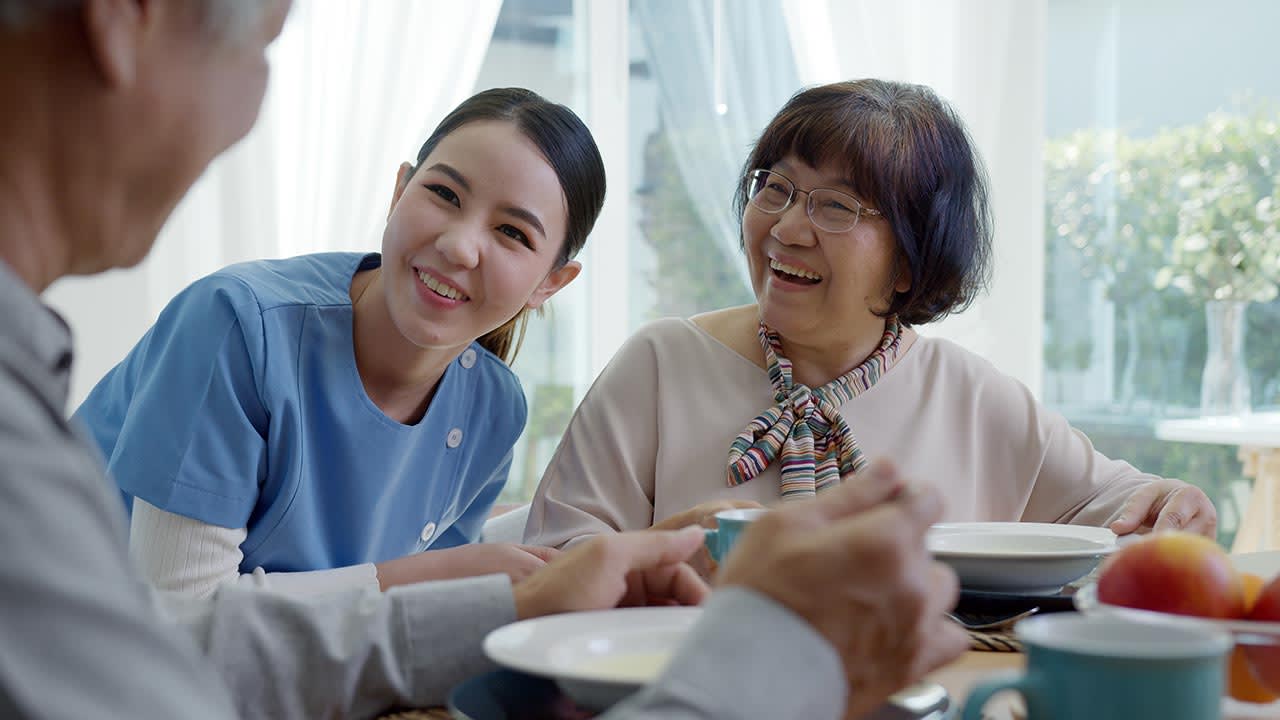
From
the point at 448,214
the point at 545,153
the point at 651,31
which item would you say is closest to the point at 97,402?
the point at 448,214

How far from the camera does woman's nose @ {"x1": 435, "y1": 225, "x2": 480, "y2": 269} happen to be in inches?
63.2

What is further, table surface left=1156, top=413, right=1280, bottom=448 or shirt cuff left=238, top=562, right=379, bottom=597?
table surface left=1156, top=413, right=1280, bottom=448

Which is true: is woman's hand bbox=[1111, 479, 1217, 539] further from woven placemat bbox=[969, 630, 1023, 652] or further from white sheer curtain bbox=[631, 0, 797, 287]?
white sheer curtain bbox=[631, 0, 797, 287]

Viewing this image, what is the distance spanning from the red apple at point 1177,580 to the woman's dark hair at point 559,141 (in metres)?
1.12

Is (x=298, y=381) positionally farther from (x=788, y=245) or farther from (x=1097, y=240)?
(x=1097, y=240)

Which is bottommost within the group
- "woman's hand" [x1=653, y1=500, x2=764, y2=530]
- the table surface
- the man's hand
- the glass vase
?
the table surface

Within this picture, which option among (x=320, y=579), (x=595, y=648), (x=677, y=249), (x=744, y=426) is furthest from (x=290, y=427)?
(x=677, y=249)

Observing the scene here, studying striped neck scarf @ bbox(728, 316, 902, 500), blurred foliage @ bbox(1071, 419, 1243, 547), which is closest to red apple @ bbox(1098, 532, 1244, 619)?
striped neck scarf @ bbox(728, 316, 902, 500)

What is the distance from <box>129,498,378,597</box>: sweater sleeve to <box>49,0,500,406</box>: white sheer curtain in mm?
1890

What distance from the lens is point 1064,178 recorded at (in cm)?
461

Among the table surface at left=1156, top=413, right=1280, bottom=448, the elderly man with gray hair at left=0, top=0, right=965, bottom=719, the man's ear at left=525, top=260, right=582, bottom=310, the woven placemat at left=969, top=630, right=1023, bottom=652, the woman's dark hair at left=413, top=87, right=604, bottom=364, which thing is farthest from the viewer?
the table surface at left=1156, top=413, right=1280, bottom=448

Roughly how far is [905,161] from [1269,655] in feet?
3.91

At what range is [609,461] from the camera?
176cm

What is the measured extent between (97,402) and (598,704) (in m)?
1.42
